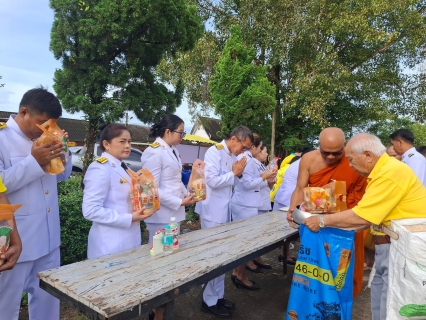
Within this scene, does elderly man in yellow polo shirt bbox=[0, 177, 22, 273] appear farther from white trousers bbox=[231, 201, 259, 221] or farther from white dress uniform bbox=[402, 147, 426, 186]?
white dress uniform bbox=[402, 147, 426, 186]

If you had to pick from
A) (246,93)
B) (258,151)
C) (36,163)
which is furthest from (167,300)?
(246,93)

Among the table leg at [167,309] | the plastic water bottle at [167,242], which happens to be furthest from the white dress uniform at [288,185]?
the table leg at [167,309]

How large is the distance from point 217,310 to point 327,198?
1660 mm

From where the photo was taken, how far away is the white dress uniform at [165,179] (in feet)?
9.43

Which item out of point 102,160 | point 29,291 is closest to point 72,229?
point 29,291

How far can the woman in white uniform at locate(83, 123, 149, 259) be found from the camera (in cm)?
224

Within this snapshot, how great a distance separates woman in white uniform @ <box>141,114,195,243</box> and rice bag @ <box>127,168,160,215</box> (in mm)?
405

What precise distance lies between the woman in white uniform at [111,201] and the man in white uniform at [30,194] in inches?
11.1

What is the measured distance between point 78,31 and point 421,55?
40.6ft

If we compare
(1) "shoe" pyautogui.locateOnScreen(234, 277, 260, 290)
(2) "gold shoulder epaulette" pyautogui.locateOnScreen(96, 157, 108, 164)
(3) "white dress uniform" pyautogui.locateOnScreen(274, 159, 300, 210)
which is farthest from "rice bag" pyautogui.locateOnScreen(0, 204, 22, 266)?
(3) "white dress uniform" pyautogui.locateOnScreen(274, 159, 300, 210)

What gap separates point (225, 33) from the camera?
12.7 m

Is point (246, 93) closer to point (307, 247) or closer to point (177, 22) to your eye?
point (177, 22)

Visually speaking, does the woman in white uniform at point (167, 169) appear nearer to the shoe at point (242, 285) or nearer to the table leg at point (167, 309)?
the table leg at point (167, 309)

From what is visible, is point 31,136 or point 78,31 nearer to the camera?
point 31,136
